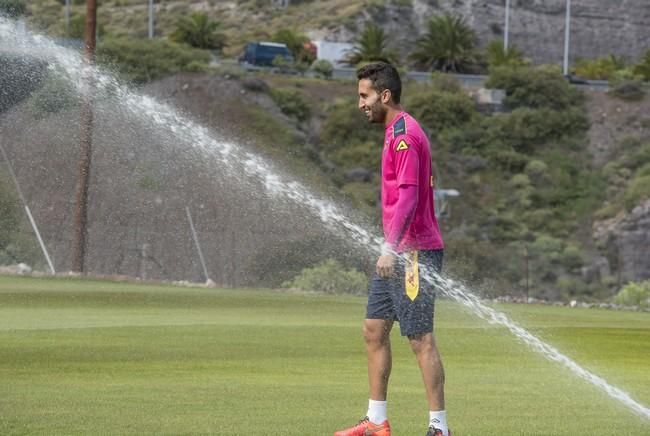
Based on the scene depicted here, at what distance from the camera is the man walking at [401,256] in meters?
8.36

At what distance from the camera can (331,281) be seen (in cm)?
3177

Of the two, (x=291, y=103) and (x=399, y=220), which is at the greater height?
(x=291, y=103)

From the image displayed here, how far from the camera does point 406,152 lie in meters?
8.36

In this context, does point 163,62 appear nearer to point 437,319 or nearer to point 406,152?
point 437,319

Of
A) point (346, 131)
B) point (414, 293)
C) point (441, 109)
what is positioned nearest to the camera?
point (414, 293)

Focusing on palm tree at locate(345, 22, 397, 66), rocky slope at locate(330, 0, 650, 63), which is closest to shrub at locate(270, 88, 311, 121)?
palm tree at locate(345, 22, 397, 66)

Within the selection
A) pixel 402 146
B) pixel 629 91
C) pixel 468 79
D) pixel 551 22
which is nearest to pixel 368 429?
pixel 402 146

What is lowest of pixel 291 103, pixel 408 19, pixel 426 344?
pixel 426 344

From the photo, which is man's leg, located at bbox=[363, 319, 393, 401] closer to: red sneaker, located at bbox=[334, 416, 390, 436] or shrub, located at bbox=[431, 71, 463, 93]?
red sneaker, located at bbox=[334, 416, 390, 436]

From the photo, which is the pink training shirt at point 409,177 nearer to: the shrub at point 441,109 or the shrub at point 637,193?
the shrub at point 637,193

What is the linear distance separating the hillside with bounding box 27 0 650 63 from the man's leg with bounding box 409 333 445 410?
7904 centimetres

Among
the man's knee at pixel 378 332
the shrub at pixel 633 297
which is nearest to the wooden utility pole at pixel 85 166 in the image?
the shrub at pixel 633 297

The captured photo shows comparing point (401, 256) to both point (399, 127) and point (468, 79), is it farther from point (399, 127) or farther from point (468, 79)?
point (468, 79)

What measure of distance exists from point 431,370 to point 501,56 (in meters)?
70.2
